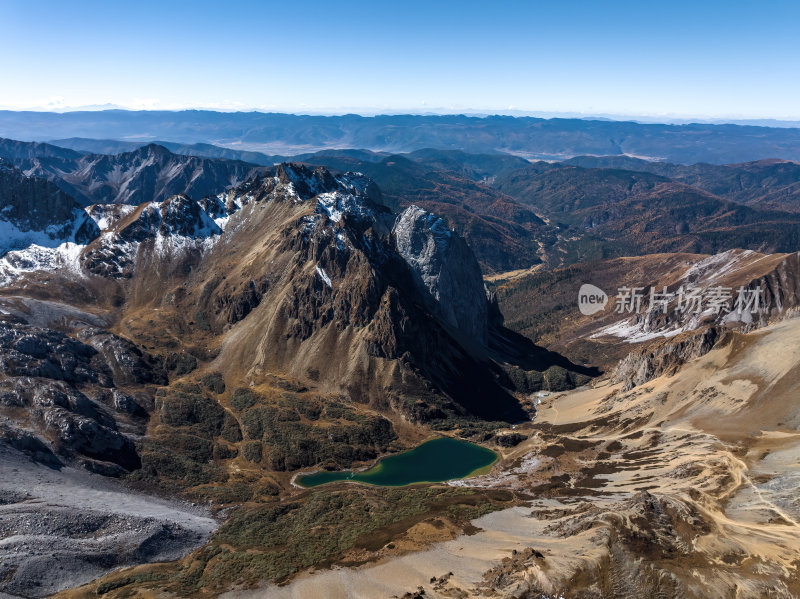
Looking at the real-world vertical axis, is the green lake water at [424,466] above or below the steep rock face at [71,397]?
below

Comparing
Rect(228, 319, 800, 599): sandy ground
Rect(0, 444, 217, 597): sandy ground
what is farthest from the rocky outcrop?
Rect(0, 444, 217, 597): sandy ground

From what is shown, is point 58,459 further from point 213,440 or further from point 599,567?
point 599,567

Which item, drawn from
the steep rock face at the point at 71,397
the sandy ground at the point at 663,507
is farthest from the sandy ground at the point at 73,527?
the sandy ground at the point at 663,507

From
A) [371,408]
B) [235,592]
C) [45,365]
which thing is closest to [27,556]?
[235,592]

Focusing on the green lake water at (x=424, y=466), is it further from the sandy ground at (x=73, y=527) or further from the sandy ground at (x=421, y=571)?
the sandy ground at (x=421, y=571)

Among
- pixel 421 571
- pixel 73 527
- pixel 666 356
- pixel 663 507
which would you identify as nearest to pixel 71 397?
pixel 73 527
